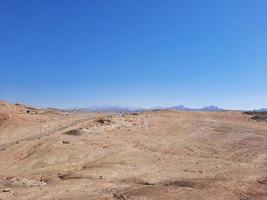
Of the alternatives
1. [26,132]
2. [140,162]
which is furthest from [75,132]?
[140,162]

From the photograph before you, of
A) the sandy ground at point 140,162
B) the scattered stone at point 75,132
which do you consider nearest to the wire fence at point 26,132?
the scattered stone at point 75,132

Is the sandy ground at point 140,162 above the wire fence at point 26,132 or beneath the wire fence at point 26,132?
beneath

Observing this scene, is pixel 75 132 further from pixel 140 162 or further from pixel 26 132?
pixel 140 162

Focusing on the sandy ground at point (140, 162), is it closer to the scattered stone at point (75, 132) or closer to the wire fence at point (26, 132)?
the scattered stone at point (75, 132)

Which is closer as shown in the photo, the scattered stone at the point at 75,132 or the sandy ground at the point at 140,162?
the sandy ground at the point at 140,162

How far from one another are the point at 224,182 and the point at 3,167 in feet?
54.4

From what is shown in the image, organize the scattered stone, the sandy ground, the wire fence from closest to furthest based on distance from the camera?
the sandy ground
the wire fence
the scattered stone

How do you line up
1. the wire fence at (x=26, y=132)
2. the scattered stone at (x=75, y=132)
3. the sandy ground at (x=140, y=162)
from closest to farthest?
the sandy ground at (x=140, y=162) < the wire fence at (x=26, y=132) < the scattered stone at (x=75, y=132)

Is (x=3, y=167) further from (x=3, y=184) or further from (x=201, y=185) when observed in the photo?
(x=201, y=185)

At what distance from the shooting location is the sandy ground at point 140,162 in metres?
28.5

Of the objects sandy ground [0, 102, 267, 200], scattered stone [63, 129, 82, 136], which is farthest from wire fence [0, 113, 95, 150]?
sandy ground [0, 102, 267, 200]

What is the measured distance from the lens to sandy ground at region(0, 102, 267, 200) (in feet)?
93.4

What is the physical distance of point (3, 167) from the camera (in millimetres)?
36406

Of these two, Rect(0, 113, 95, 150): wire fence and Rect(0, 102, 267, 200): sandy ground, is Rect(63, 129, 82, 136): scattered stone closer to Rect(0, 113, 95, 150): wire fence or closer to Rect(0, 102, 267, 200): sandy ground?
Rect(0, 102, 267, 200): sandy ground
